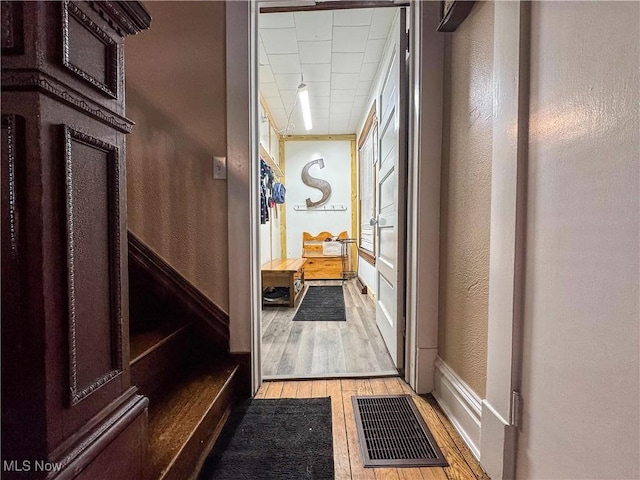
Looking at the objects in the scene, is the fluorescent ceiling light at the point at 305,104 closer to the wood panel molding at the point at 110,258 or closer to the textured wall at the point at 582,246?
the textured wall at the point at 582,246

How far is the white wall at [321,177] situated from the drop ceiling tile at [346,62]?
245cm

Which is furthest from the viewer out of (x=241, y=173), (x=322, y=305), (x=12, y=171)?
(x=322, y=305)

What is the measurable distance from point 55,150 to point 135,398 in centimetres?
58

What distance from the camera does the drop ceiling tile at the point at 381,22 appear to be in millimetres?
2562

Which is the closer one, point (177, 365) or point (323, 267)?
point (177, 365)

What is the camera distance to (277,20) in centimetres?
267

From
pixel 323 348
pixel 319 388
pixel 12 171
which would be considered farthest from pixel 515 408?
pixel 323 348

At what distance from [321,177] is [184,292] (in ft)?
15.3

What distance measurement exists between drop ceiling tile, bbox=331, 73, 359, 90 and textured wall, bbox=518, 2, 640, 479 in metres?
3.08

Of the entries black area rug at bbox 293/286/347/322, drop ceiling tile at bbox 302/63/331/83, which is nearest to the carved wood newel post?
black area rug at bbox 293/286/347/322

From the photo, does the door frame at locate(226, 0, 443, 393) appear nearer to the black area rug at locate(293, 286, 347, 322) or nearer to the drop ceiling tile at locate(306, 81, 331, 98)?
the black area rug at locate(293, 286, 347, 322)

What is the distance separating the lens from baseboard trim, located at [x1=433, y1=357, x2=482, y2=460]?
1.19 meters

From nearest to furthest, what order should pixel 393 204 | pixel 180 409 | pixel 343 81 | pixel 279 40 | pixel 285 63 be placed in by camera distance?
pixel 180 409, pixel 393 204, pixel 279 40, pixel 285 63, pixel 343 81

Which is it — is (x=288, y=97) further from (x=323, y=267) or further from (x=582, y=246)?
(x=582, y=246)
